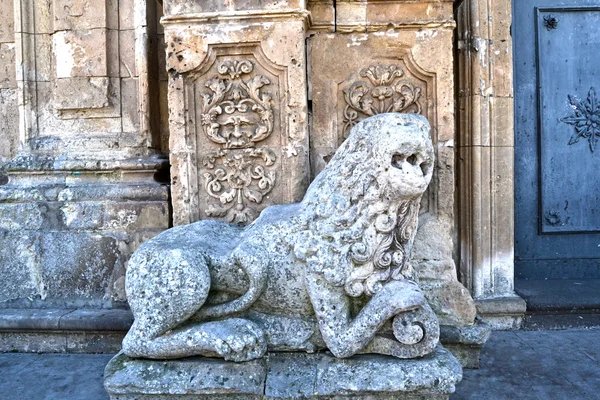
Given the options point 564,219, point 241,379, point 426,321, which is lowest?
point 241,379

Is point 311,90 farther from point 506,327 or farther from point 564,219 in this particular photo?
point 564,219

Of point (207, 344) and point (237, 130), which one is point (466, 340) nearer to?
point (207, 344)

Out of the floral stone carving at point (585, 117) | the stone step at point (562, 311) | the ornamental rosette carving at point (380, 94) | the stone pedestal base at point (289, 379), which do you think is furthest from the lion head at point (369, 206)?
the floral stone carving at point (585, 117)

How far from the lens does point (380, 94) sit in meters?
2.95

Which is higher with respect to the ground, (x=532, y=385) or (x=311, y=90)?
(x=311, y=90)

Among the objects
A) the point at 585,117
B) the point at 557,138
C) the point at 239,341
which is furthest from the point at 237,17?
the point at 585,117

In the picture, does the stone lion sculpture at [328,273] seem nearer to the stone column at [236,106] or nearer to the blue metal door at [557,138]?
the stone column at [236,106]

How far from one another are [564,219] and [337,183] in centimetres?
275

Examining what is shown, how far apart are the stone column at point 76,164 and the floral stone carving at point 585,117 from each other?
132 inches

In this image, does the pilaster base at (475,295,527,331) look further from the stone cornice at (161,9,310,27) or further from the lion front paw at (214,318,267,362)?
the stone cornice at (161,9,310,27)

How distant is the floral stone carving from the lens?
4125mm

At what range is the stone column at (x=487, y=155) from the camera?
3.54 metres

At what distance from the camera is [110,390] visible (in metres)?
2.26

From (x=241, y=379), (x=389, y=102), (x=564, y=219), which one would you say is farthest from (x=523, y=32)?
(x=241, y=379)
